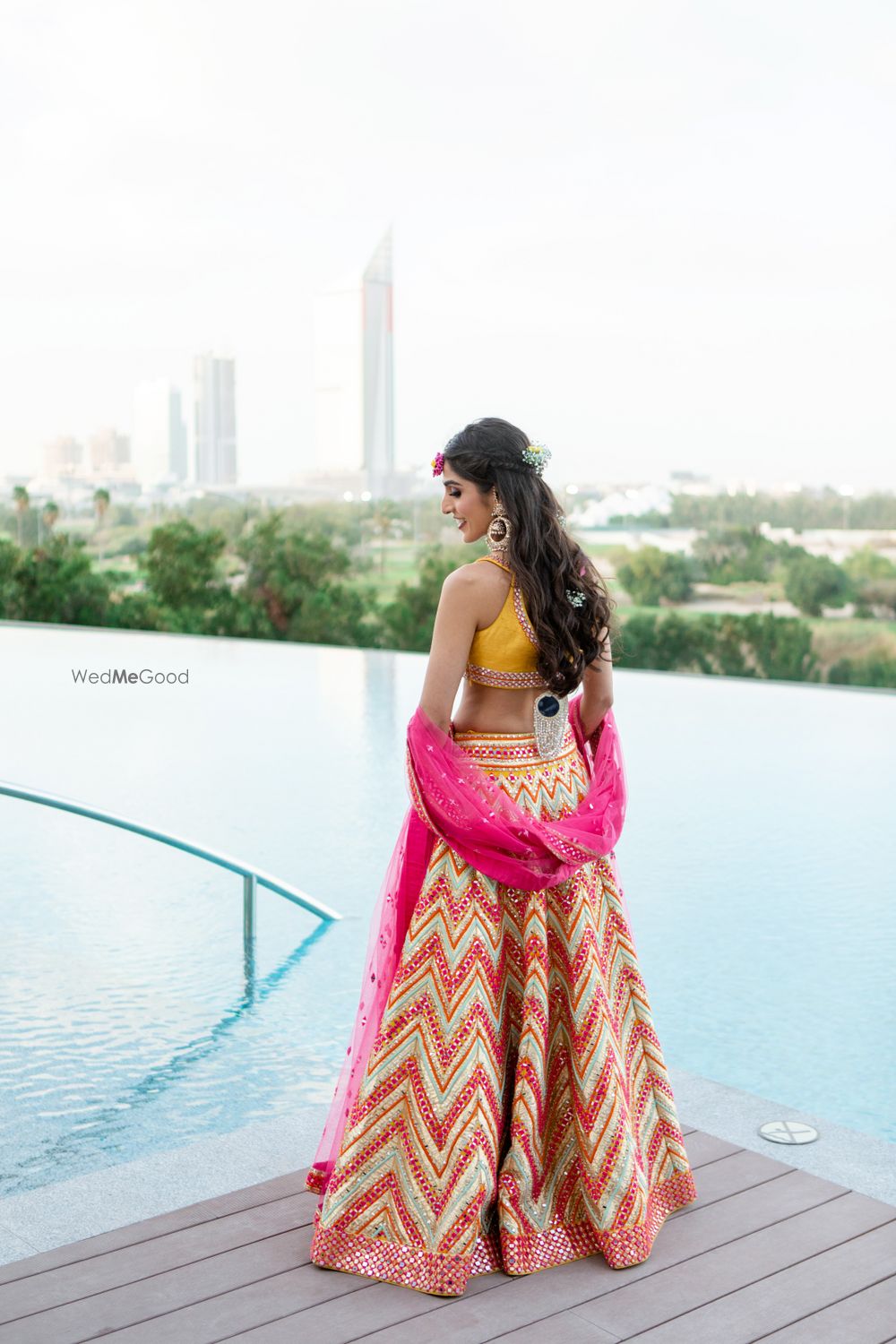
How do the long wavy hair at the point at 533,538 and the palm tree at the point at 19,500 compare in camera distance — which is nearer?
the long wavy hair at the point at 533,538

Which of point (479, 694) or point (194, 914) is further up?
point (479, 694)

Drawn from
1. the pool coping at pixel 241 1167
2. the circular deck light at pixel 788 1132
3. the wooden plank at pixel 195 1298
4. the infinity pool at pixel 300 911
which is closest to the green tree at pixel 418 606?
the infinity pool at pixel 300 911

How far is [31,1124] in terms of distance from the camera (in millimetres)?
3279

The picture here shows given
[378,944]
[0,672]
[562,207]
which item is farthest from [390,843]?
[562,207]

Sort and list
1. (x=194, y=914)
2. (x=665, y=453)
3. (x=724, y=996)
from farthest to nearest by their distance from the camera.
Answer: (x=665, y=453), (x=194, y=914), (x=724, y=996)

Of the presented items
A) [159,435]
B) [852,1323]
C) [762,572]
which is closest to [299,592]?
[159,435]

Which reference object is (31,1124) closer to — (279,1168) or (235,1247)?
(279,1168)

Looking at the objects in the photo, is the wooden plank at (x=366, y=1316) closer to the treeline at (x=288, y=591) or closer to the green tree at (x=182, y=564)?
the treeline at (x=288, y=591)

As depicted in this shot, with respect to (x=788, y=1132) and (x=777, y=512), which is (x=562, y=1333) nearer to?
(x=788, y=1132)

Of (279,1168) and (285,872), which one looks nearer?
(279,1168)

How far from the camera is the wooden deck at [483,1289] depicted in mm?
2197

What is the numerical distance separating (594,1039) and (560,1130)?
19 centimetres

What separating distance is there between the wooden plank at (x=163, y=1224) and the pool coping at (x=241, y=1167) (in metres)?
0.03

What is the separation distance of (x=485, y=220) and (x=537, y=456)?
13550 millimetres
